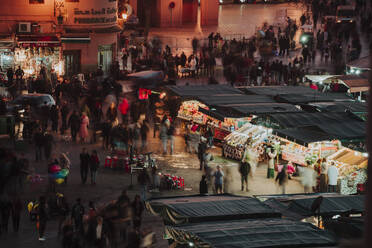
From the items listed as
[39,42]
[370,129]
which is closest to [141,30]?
[39,42]

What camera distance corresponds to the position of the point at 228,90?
26344 millimetres

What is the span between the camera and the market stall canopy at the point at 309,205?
1323 centimetres

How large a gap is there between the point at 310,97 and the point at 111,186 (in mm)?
9713

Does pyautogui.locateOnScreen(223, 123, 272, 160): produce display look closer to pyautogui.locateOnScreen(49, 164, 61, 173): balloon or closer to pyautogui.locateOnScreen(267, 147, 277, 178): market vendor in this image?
pyautogui.locateOnScreen(267, 147, 277, 178): market vendor

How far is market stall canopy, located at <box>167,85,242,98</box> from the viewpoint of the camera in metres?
25.1

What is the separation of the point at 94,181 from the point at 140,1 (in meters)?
35.7

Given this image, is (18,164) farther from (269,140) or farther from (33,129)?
(269,140)

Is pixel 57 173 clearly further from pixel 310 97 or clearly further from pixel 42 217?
pixel 310 97

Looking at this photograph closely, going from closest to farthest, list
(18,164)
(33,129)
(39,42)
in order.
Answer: (18,164)
(33,129)
(39,42)

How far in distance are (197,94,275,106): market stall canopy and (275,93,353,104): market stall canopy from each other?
552mm

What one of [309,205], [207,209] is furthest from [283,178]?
[207,209]

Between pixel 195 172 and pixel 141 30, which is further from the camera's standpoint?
pixel 141 30

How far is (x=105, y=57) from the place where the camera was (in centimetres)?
3581

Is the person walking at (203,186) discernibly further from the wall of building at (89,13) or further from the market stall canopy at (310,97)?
the wall of building at (89,13)
